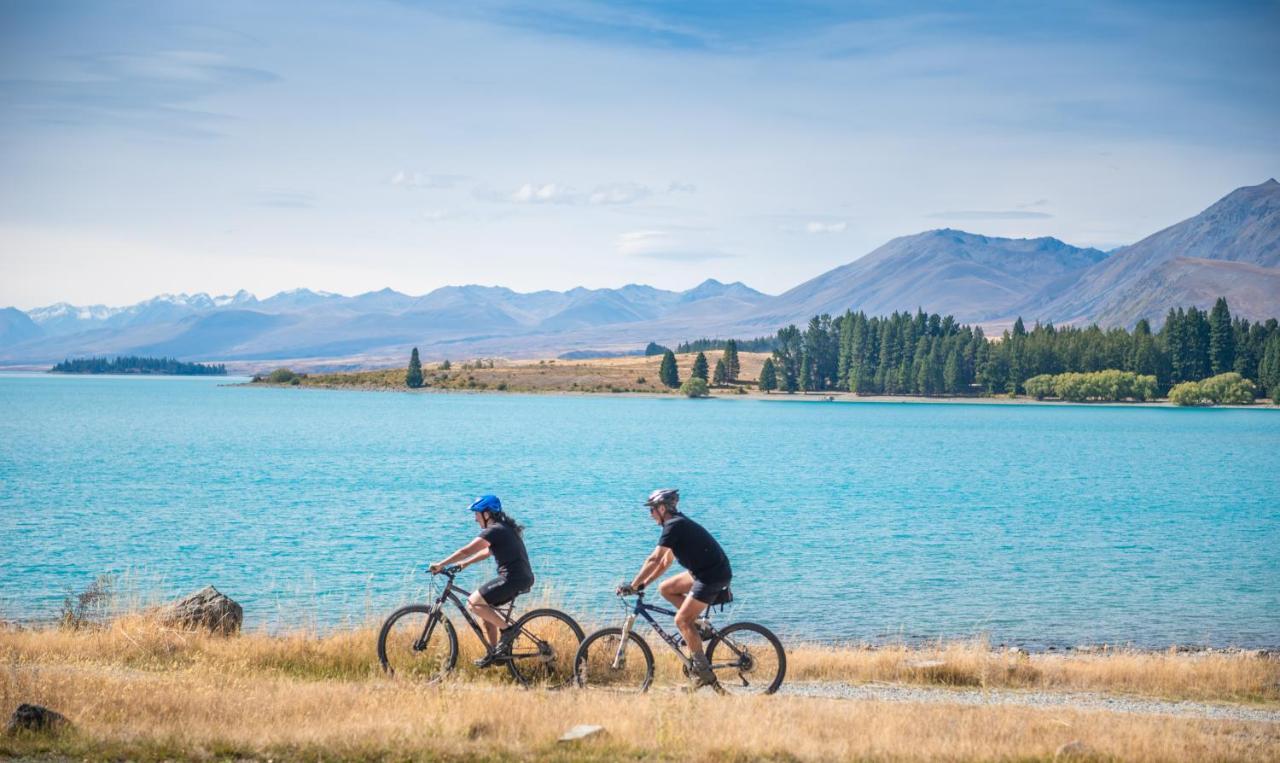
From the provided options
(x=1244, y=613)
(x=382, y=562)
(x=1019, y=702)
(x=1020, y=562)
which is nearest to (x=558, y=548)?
(x=382, y=562)

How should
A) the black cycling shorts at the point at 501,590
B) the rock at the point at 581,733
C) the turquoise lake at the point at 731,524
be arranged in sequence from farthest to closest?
the turquoise lake at the point at 731,524, the black cycling shorts at the point at 501,590, the rock at the point at 581,733

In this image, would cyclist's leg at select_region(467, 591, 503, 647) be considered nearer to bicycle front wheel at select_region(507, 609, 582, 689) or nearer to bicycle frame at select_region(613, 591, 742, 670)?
bicycle front wheel at select_region(507, 609, 582, 689)

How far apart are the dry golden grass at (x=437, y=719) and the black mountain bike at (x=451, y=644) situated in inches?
16.4

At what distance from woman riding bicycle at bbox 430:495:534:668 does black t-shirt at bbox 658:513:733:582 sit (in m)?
2.22

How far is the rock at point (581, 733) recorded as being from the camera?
40.5 feet

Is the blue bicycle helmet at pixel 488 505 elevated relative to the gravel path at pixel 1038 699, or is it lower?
elevated

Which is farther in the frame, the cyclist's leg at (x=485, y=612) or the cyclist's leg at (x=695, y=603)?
the cyclist's leg at (x=485, y=612)

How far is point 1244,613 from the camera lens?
32906mm

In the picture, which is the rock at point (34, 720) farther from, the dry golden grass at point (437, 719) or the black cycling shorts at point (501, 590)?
the black cycling shorts at point (501, 590)

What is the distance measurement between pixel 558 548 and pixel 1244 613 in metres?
23.9

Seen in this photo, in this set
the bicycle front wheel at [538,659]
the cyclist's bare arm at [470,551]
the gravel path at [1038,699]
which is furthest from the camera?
A: the gravel path at [1038,699]

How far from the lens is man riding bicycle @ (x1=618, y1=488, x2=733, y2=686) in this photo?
15.0 meters

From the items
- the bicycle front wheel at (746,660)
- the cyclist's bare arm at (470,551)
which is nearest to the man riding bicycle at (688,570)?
the bicycle front wheel at (746,660)

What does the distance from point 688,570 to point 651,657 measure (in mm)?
1488
